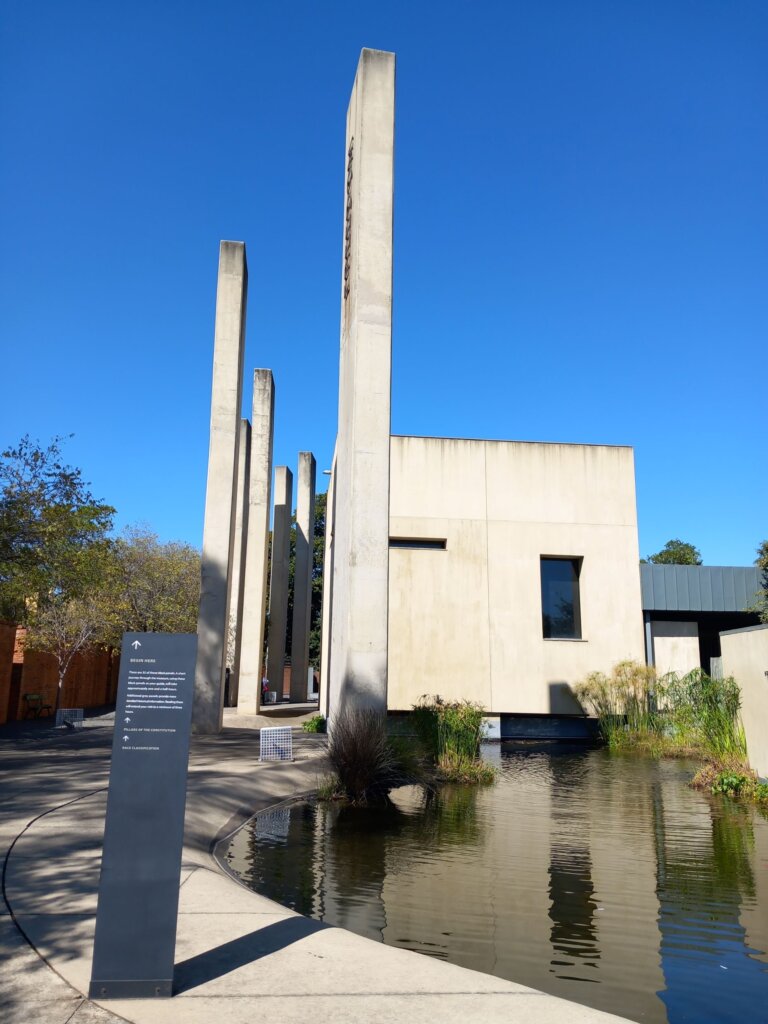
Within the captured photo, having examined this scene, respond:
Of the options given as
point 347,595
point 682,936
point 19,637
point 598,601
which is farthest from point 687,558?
point 682,936

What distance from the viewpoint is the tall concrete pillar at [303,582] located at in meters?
38.0

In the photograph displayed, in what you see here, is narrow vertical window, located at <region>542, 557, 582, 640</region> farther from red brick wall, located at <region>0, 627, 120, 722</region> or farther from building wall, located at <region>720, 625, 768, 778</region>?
red brick wall, located at <region>0, 627, 120, 722</region>

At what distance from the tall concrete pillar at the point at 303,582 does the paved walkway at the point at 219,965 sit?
30661 millimetres

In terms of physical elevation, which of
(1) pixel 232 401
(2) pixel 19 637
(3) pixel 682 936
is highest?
(1) pixel 232 401

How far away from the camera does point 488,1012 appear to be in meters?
3.66

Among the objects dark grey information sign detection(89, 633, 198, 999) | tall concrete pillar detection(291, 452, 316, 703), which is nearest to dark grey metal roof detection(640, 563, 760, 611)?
tall concrete pillar detection(291, 452, 316, 703)

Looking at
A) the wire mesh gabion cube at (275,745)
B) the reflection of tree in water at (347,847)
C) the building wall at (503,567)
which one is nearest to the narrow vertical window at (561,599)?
the building wall at (503,567)

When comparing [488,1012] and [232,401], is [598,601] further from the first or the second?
[488,1012]

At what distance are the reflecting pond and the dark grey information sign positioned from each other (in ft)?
5.93

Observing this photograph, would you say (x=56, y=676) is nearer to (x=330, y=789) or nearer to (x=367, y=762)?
(x=330, y=789)

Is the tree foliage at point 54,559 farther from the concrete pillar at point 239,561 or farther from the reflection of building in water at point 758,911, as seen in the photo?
the reflection of building in water at point 758,911

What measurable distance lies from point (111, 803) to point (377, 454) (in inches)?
388

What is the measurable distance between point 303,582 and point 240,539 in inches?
414

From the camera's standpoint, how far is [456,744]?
12.7 m
